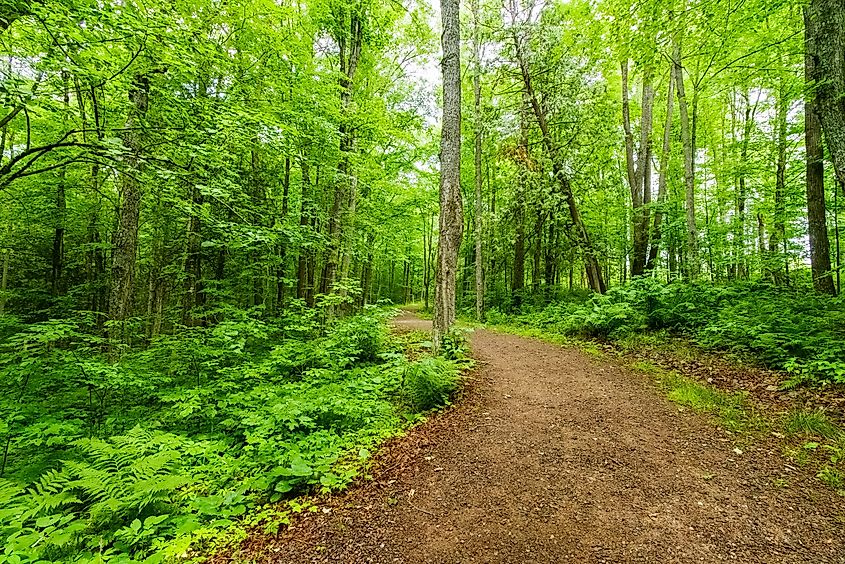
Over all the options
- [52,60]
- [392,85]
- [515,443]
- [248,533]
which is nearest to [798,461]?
[515,443]

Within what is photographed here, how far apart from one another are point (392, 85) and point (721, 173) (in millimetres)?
13054

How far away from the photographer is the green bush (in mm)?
5539

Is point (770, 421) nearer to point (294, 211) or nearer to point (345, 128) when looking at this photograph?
point (345, 128)

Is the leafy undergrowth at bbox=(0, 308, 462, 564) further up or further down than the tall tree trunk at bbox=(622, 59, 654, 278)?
further down

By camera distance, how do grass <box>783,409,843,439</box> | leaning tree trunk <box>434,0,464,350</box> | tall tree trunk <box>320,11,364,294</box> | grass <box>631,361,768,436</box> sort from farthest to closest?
tall tree trunk <box>320,11,364,294</box>, leaning tree trunk <box>434,0,464,350</box>, grass <box>631,361,768,436</box>, grass <box>783,409,843,439</box>

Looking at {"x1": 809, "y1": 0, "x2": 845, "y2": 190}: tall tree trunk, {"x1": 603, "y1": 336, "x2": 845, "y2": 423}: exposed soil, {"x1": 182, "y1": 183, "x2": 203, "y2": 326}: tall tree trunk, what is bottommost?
{"x1": 603, "y1": 336, "x2": 845, "y2": 423}: exposed soil

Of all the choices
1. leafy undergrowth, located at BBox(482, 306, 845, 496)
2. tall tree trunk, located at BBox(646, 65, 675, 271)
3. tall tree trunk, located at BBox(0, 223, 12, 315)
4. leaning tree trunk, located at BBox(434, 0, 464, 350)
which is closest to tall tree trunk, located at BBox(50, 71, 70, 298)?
tall tree trunk, located at BBox(0, 223, 12, 315)

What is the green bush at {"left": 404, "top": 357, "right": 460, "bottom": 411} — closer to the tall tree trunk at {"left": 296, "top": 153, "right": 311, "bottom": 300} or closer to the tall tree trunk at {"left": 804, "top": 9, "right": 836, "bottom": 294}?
the tall tree trunk at {"left": 296, "top": 153, "right": 311, "bottom": 300}

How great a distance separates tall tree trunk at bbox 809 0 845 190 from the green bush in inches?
229

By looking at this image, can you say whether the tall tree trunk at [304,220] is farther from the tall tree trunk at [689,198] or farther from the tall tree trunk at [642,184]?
the tall tree trunk at [642,184]

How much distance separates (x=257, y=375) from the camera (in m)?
6.78

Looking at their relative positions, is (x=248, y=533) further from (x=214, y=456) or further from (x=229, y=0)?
(x=229, y=0)

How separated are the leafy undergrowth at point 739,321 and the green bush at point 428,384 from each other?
4.66 metres

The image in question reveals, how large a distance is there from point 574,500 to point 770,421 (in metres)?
3.05
